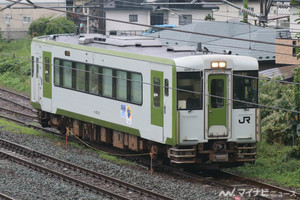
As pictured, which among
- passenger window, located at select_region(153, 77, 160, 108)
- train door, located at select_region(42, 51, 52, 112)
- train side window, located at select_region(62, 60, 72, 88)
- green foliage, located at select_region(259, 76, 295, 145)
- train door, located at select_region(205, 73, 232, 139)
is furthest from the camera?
train door, located at select_region(42, 51, 52, 112)

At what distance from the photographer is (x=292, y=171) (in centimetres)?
1609

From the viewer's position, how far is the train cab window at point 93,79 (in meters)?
18.4

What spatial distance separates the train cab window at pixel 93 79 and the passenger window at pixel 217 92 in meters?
4.01

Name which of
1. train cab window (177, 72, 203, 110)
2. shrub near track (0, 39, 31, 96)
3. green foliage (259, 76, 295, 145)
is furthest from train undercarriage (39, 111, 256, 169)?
shrub near track (0, 39, 31, 96)

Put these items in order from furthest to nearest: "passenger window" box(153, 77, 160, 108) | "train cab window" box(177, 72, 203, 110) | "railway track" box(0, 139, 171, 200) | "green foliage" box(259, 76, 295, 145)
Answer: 1. "green foliage" box(259, 76, 295, 145)
2. "passenger window" box(153, 77, 160, 108)
3. "train cab window" box(177, 72, 203, 110)
4. "railway track" box(0, 139, 171, 200)

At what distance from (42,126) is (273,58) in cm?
1387

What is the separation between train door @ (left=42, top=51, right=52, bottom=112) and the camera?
20656 mm

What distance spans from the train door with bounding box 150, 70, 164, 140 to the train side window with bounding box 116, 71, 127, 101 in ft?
4.48

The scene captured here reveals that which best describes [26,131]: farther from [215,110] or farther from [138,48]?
[215,110]

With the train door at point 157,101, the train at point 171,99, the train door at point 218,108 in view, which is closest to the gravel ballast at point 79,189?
the train at point 171,99

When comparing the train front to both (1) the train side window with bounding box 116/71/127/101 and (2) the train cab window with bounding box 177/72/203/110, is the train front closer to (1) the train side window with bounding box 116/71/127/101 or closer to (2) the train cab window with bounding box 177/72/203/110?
(2) the train cab window with bounding box 177/72/203/110

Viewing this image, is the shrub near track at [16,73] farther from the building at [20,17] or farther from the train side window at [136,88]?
the train side window at [136,88]

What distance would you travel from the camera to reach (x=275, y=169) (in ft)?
53.6

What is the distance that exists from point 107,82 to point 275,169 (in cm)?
485
